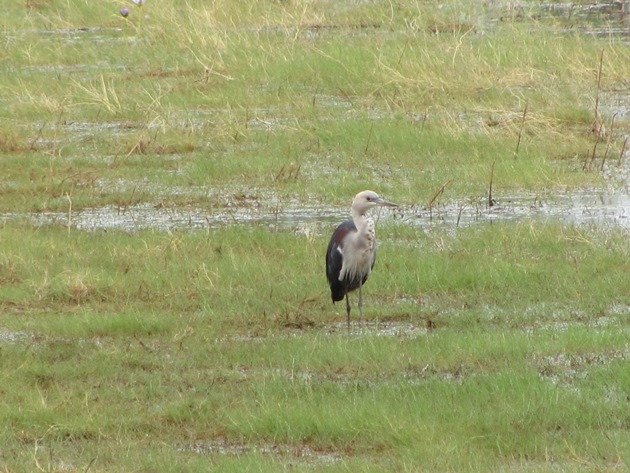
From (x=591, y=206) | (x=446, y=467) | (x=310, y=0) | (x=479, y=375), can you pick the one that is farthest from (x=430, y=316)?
(x=310, y=0)

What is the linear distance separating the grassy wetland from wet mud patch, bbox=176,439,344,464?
18 millimetres

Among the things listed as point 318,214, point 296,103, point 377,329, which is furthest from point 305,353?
point 296,103

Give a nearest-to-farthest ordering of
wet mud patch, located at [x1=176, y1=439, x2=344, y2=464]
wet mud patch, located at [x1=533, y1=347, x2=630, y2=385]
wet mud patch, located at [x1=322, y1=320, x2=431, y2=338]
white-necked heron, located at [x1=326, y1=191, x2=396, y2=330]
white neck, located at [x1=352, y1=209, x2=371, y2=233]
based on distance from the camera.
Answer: wet mud patch, located at [x1=176, y1=439, x2=344, y2=464], wet mud patch, located at [x1=533, y1=347, x2=630, y2=385], wet mud patch, located at [x1=322, y1=320, x2=431, y2=338], white-necked heron, located at [x1=326, y1=191, x2=396, y2=330], white neck, located at [x1=352, y1=209, x2=371, y2=233]

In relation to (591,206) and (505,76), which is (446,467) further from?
(505,76)

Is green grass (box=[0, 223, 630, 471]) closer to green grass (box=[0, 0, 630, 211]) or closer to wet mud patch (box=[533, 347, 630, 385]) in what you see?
wet mud patch (box=[533, 347, 630, 385])

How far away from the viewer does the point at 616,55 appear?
1425 cm

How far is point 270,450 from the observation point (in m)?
6.20

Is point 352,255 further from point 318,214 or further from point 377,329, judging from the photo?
point 318,214

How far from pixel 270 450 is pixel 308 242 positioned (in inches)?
137

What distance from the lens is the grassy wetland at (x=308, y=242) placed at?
6344 mm

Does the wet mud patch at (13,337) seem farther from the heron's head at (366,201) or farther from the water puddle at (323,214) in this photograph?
the water puddle at (323,214)

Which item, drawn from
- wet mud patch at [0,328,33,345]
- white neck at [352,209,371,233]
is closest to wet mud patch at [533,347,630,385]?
white neck at [352,209,371,233]

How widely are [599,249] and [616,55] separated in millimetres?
5640

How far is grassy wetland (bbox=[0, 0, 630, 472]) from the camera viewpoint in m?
6.34
